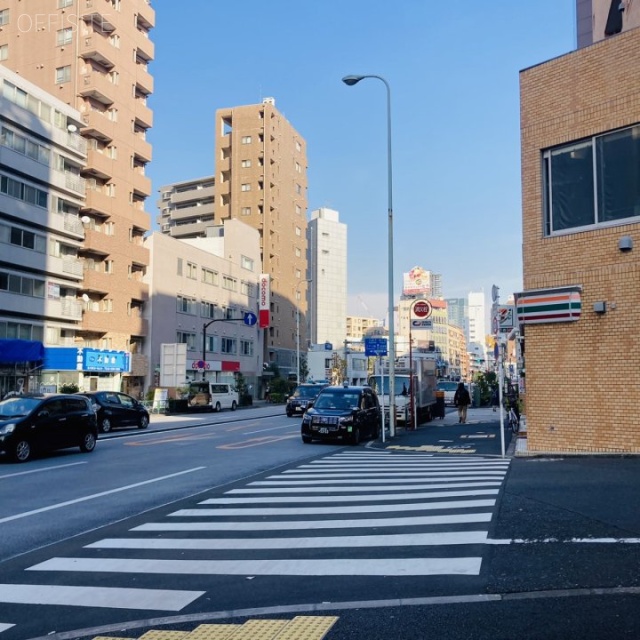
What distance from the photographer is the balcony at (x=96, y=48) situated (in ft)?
167

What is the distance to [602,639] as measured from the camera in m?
4.44

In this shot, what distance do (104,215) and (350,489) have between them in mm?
44969

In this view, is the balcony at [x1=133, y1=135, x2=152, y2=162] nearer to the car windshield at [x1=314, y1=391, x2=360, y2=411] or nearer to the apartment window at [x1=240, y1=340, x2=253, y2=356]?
the apartment window at [x1=240, y1=340, x2=253, y2=356]

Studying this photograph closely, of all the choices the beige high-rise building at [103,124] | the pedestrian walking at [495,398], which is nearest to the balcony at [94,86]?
the beige high-rise building at [103,124]

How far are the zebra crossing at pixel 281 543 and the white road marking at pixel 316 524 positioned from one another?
13 mm

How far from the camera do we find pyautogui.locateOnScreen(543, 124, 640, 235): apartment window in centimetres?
1362

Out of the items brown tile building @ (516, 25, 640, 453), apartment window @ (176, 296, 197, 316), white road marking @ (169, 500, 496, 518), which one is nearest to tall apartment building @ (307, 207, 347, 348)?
apartment window @ (176, 296, 197, 316)

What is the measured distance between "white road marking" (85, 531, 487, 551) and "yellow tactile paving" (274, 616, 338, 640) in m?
2.24

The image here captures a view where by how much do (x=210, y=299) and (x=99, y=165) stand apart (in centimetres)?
2046

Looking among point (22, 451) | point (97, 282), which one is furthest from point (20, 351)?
point (22, 451)

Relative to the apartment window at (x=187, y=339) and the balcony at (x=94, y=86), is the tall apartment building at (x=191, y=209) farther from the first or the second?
the balcony at (x=94, y=86)

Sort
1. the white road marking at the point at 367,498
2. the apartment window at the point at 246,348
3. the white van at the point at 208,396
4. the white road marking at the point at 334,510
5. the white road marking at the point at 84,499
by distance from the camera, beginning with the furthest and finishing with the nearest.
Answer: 1. the apartment window at the point at 246,348
2. the white van at the point at 208,396
3. the white road marking at the point at 367,498
4. the white road marking at the point at 84,499
5. the white road marking at the point at 334,510

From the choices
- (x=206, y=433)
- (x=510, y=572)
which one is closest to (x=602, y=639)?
(x=510, y=572)

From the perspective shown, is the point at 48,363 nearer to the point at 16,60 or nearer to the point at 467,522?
the point at 16,60
